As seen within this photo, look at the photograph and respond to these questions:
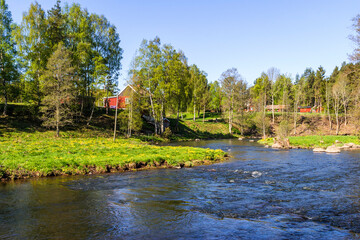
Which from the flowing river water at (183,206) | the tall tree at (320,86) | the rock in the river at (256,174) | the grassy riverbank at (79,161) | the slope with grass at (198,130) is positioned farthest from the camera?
the tall tree at (320,86)

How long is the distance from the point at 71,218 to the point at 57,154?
13003 millimetres

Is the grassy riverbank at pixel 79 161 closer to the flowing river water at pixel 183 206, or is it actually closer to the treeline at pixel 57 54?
the flowing river water at pixel 183 206

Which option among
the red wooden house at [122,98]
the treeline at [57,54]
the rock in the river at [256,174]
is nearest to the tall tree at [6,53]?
the treeline at [57,54]

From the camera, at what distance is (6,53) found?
126ft

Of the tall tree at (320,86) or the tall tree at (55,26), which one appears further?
the tall tree at (320,86)

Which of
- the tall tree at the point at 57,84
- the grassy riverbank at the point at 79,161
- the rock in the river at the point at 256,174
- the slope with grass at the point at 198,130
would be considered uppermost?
the tall tree at the point at 57,84

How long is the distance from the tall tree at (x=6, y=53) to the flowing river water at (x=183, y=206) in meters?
28.1

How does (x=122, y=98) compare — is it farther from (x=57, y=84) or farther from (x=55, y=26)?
(x=57, y=84)

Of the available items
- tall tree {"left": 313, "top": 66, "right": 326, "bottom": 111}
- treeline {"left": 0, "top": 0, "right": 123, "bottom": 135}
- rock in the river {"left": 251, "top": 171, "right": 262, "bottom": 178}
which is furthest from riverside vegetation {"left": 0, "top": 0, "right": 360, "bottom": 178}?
tall tree {"left": 313, "top": 66, "right": 326, "bottom": 111}

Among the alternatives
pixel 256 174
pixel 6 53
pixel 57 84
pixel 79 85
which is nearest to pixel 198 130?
pixel 79 85

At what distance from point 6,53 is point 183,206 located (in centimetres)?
3985

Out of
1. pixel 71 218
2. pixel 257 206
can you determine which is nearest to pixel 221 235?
pixel 257 206

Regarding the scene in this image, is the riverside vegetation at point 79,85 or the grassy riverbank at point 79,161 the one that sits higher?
the riverside vegetation at point 79,85

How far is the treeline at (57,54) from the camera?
124 feet
